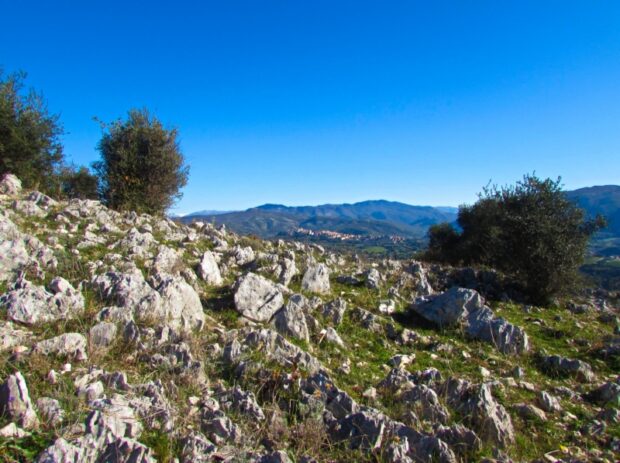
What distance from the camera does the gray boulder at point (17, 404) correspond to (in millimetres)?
3439

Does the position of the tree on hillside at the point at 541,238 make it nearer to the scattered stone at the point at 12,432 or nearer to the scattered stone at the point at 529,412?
A: the scattered stone at the point at 529,412

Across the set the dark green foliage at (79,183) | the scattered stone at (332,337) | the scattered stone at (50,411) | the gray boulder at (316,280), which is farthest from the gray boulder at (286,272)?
the dark green foliage at (79,183)

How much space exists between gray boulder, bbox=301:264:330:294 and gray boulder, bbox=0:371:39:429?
278 inches

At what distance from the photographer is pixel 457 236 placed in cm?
3684

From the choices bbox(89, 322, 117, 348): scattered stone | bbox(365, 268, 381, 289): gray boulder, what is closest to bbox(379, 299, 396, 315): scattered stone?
bbox(365, 268, 381, 289): gray boulder

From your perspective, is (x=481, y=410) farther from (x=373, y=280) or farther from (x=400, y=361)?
(x=373, y=280)

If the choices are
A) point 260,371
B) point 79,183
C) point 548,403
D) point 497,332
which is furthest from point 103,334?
point 79,183

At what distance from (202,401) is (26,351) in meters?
2.42

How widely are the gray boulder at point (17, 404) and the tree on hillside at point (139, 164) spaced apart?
17.1 metres

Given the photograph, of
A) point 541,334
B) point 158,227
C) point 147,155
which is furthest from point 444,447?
point 147,155

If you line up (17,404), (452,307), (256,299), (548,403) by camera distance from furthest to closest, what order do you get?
(452,307)
(256,299)
(548,403)
(17,404)

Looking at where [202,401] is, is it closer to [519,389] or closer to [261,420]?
[261,420]

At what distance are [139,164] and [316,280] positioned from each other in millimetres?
14700

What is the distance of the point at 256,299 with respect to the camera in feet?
26.3
